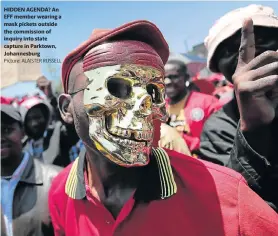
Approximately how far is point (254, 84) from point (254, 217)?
1.48ft

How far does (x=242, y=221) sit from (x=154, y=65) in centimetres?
62

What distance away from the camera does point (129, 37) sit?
4.87ft

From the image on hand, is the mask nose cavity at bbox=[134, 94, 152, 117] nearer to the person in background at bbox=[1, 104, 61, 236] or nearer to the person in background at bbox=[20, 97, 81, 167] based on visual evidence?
the person in background at bbox=[1, 104, 61, 236]

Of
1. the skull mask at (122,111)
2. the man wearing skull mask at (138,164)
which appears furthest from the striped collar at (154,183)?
the skull mask at (122,111)

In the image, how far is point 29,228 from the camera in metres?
2.42

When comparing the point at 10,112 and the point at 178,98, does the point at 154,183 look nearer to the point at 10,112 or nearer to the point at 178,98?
the point at 10,112

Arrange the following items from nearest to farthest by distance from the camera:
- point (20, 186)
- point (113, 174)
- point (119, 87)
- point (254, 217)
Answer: point (254, 217)
point (119, 87)
point (113, 174)
point (20, 186)

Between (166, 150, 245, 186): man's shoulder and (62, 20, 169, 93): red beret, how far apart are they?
1.41ft

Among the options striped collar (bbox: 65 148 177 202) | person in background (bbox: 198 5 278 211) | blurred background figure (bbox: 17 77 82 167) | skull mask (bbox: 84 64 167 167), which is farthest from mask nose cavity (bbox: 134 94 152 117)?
blurred background figure (bbox: 17 77 82 167)

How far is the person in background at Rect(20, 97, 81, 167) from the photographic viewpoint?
13.5 ft

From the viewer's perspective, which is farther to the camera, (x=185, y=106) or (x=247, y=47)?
(x=185, y=106)

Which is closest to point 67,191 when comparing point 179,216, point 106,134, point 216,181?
point 106,134

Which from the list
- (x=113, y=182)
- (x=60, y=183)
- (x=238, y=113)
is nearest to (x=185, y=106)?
(x=238, y=113)

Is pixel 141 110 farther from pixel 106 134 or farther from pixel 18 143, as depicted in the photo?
pixel 18 143
